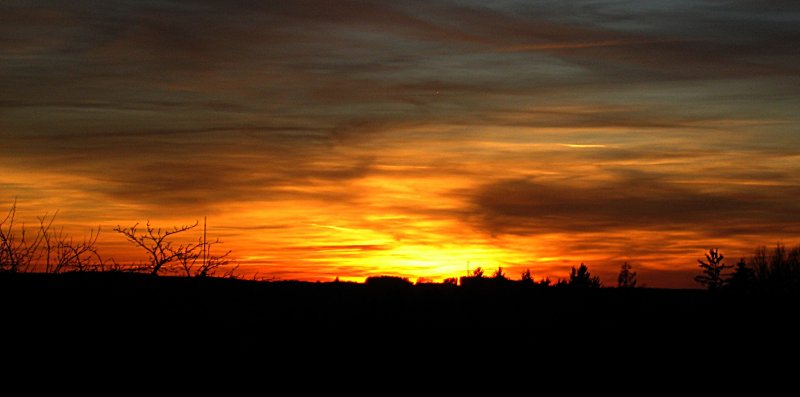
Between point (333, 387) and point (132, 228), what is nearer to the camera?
point (333, 387)

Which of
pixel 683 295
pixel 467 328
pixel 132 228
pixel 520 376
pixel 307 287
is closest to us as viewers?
pixel 520 376

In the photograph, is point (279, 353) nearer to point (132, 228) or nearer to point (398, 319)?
point (398, 319)

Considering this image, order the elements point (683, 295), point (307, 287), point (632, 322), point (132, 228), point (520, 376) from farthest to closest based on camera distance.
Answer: point (132, 228)
point (683, 295)
point (307, 287)
point (632, 322)
point (520, 376)

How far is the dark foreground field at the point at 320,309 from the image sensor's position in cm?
1039

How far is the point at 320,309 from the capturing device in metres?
12.0

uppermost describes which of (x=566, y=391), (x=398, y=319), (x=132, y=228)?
(x=132, y=228)

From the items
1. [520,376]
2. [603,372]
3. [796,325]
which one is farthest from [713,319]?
[520,376]

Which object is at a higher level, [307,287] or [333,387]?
[307,287]

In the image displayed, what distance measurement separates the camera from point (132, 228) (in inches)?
661

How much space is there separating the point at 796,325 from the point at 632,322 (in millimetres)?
2181

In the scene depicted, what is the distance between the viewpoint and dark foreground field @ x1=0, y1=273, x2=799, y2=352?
10391 mm

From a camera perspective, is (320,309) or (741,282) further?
(741,282)

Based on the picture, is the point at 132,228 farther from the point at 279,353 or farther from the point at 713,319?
the point at 713,319

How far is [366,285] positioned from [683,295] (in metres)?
5.02
